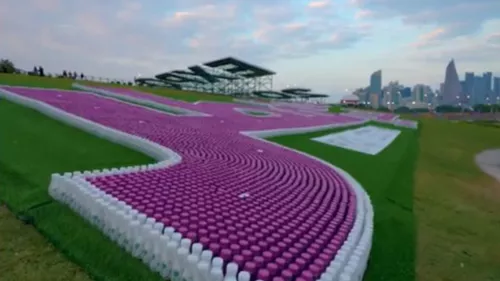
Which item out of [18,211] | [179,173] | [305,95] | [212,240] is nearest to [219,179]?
[179,173]

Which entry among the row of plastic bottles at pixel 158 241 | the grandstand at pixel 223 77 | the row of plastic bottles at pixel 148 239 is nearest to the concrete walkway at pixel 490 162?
the row of plastic bottles at pixel 158 241

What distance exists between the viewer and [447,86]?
17450 centimetres

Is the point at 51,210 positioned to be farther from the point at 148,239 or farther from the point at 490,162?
the point at 490,162

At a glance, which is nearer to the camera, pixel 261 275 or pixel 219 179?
pixel 261 275

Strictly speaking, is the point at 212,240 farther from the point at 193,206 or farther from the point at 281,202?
the point at 281,202

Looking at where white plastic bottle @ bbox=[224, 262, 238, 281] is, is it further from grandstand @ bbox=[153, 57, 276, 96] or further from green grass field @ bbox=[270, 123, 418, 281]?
grandstand @ bbox=[153, 57, 276, 96]

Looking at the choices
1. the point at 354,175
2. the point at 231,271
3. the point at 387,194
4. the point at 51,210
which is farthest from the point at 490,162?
the point at 51,210

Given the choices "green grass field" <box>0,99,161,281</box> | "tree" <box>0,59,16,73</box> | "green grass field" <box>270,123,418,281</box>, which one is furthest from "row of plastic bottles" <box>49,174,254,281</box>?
"tree" <box>0,59,16,73</box>

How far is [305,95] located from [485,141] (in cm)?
5968

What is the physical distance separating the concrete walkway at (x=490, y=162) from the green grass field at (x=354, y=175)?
2.05 meters

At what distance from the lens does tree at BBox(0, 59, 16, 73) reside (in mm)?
43250

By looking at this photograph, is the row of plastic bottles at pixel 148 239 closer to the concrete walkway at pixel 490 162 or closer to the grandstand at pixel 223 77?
the concrete walkway at pixel 490 162

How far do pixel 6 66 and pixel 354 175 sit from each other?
45.3m

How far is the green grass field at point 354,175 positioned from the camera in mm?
5141
